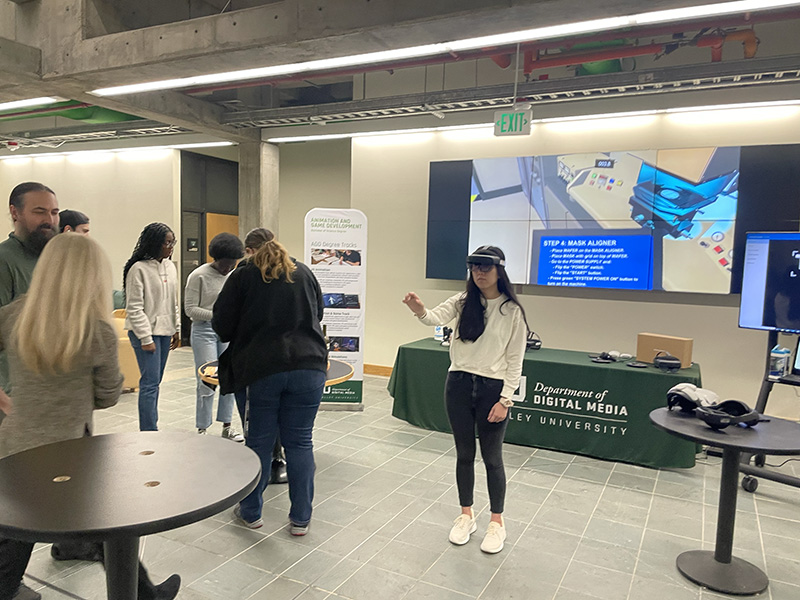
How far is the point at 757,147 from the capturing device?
501 centimetres

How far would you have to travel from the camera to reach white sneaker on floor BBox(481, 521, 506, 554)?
2.79 m

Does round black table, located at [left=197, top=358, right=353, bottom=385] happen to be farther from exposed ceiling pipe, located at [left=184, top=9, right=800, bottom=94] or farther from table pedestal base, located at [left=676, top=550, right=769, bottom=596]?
exposed ceiling pipe, located at [left=184, top=9, right=800, bottom=94]

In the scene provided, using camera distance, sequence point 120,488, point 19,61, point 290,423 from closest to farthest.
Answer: point 120,488 < point 290,423 < point 19,61

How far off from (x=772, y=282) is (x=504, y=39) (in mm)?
2470

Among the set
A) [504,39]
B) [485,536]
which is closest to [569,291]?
[504,39]

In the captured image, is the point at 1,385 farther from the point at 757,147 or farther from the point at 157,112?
the point at 757,147

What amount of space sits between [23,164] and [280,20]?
8.52 metres

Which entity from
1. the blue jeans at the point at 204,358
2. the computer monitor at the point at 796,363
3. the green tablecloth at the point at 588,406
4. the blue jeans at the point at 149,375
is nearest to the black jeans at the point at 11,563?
the blue jeans at the point at 149,375

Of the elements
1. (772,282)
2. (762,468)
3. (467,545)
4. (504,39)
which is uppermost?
(504,39)

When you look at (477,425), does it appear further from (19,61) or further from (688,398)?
(19,61)

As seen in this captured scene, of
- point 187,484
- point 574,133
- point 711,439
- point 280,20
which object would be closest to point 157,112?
point 280,20

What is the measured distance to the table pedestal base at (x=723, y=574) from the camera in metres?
2.53

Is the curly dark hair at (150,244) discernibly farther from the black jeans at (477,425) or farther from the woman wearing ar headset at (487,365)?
the black jeans at (477,425)

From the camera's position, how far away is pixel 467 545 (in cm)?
287
